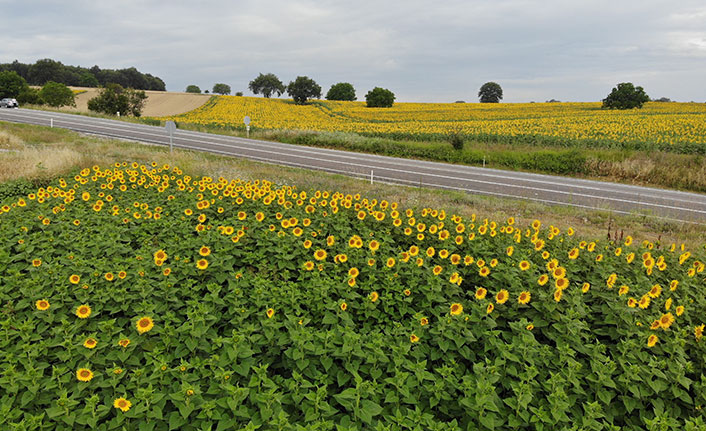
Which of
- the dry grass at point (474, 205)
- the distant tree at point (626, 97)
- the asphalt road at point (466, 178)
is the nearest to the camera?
the dry grass at point (474, 205)

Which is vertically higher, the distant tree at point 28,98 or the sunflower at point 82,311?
the distant tree at point 28,98

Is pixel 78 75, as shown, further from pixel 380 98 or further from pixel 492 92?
pixel 492 92

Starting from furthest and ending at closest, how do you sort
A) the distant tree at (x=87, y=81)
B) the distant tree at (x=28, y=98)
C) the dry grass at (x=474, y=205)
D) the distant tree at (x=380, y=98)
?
the distant tree at (x=87, y=81)
the distant tree at (x=380, y=98)
the distant tree at (x=28, y=98)
the dry grass at (x=474, y=205)

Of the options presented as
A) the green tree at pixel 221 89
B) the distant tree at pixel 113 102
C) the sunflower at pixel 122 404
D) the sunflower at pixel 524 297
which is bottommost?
the sunflower at pixel 122 404

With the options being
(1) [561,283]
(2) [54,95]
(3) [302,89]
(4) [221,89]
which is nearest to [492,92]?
(3) [302,89]

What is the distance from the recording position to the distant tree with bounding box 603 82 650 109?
5784 centimetres

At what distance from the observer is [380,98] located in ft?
226

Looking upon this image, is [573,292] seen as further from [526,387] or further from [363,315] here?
[363,315]

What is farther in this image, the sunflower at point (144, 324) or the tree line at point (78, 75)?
the tree line at point (78, 75)

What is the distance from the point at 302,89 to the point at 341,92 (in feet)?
56.5

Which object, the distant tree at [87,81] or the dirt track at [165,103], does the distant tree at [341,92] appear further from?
the distant tree at [87,81]

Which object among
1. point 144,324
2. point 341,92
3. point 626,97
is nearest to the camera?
point 144,324

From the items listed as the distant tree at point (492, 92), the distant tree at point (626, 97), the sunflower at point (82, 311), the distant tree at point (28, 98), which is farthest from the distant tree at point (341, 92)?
the sunflower at point (82, 311)

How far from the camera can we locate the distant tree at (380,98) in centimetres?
6888
